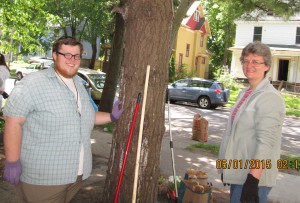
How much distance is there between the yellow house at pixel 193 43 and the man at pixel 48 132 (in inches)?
1350

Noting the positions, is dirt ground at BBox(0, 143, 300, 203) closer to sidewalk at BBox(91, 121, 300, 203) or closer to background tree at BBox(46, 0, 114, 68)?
sidewalk at BBox(91, 121, 300, 203)

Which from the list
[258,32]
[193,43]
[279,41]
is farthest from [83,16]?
[279,41]

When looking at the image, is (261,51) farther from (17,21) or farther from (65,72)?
(17,21)

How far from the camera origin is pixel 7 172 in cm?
278

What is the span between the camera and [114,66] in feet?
36.4

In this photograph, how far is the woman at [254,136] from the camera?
9.35ft

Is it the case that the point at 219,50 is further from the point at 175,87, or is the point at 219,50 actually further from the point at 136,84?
the point at 136,84

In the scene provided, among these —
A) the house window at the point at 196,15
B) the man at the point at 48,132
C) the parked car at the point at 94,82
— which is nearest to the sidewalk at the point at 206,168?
the man at the point at 48,132

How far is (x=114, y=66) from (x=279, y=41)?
2713 cm

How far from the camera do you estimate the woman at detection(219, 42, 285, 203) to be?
9.35 ft

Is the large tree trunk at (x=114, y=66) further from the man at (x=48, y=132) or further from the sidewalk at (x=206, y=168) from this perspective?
the man at (x=48, y=132)

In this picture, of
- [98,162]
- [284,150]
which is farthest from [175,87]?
[98,162]

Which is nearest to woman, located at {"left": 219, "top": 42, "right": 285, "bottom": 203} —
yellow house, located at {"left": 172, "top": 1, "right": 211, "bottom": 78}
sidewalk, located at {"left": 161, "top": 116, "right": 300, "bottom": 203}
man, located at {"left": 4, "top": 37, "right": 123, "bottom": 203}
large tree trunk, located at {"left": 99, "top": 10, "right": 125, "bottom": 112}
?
man, located at {"left": 4, "top": 37, "right": 123, "bottom": 203}

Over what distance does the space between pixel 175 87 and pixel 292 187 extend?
14051mm
